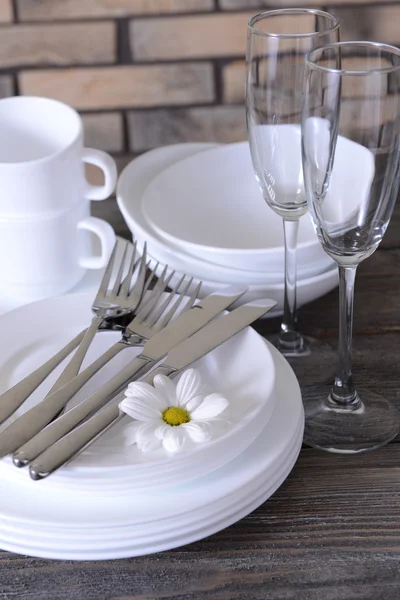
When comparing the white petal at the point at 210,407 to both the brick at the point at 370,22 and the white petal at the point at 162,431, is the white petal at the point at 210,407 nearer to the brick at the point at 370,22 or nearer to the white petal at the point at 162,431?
the white petal at the point at 162,431

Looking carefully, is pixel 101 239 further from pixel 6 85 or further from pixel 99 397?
pixel 6 85

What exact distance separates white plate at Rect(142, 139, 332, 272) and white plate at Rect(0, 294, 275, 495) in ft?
0.44

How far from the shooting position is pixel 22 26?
1335 millimetres

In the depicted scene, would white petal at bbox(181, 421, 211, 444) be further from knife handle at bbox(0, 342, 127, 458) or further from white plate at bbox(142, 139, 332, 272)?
white plate at bbox(142, 139, 332, 272)

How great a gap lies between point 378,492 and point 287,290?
0.19m

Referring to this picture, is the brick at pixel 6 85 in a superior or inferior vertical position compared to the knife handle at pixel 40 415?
inferior

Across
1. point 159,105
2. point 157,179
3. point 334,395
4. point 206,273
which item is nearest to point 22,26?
point 159,105

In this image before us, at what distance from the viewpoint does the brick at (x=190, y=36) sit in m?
1.31

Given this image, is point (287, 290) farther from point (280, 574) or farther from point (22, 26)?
point (22, 26)

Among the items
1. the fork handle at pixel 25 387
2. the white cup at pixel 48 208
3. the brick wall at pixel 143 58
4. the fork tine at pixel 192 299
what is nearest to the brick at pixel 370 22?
the brick wall at pixel 143 58

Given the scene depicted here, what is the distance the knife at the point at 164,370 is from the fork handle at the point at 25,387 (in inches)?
1.9

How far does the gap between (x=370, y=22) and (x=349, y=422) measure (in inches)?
40.2

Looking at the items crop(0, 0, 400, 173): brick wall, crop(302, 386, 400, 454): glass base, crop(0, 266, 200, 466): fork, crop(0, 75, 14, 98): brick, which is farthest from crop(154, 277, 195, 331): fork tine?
crop(0, 75, 14, 98): brick

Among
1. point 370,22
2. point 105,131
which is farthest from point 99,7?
point 370,22
